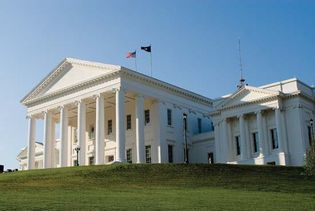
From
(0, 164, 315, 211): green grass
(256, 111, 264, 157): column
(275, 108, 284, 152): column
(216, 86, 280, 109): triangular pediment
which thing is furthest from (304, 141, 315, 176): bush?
(256, 111, 264, 157): column

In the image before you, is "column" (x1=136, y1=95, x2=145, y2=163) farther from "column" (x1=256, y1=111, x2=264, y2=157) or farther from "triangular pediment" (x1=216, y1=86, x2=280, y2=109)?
"column" (x1=256, y1=111, x2=264, y2=157)

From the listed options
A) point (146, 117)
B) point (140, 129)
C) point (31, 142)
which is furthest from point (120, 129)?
point (31, 142)

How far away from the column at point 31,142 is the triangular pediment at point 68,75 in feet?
11.0

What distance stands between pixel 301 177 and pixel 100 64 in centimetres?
2993

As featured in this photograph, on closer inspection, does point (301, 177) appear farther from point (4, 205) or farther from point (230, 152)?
point (4, 205)

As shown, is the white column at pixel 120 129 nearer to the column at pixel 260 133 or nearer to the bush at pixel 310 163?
the column at pixel 260 133

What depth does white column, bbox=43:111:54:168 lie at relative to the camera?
66319 millimetres

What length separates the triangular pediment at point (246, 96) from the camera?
58303 mm

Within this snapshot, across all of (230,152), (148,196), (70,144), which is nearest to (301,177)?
(148,196)

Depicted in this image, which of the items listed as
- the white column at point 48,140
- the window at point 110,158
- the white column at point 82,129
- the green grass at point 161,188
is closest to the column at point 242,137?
Result: the green grass at point 161,188

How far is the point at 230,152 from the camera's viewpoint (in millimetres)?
61844

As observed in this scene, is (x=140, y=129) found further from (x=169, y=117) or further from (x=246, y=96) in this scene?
(x=246, y=96)

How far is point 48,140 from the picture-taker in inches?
2675

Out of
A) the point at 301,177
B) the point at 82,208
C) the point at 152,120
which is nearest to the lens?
the point at 82,208
